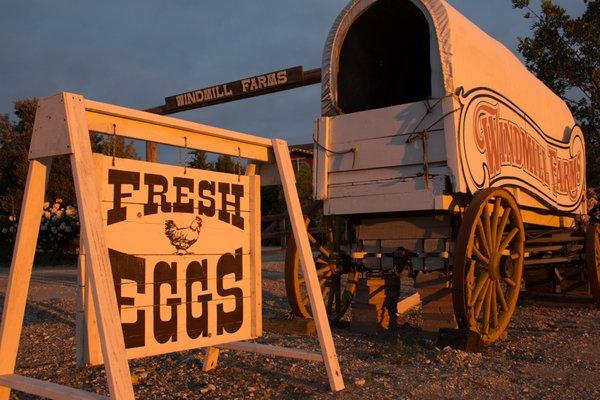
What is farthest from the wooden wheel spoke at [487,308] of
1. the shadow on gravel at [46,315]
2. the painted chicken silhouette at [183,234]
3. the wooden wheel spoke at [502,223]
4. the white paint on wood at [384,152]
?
the shadow on gravel at [46,315]

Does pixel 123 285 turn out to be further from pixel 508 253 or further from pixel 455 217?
pixel 508 253

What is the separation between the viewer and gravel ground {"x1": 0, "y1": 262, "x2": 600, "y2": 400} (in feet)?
13.6

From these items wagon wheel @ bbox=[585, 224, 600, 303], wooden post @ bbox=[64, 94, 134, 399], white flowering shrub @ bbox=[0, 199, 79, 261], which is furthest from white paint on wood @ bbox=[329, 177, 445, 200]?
white flowering shrub @ bbox=[0, 199, 79, 261]

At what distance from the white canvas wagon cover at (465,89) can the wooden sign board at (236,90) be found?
2676mm

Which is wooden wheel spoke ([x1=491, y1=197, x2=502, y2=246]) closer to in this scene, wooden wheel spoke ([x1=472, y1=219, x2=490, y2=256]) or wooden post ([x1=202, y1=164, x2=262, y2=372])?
wooden wheel spoke ([x1=472, y1=219, x2=490, y2=256])

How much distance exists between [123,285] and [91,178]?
67cm

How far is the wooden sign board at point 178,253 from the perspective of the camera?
3329mm

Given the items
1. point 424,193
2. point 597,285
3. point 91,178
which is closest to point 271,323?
point 424,193

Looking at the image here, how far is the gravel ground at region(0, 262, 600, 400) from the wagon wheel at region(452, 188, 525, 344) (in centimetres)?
30

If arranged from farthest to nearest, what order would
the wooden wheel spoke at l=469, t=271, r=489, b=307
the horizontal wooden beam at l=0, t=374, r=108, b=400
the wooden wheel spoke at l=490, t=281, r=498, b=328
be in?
the wooden wheel spoke at l=490, t=281, r=498, b=328 → the wooden wheel spoke at l=469, t=271, r=489, b=307 → the horizontal wooden beam at l=0, t=374, r=108, b=400

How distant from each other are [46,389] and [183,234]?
3.70ft

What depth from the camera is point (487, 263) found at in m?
5.97

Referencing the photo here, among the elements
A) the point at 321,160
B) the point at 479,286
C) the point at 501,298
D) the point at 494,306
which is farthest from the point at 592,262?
the point at 321,160

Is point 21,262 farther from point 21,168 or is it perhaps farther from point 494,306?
point 21,168
